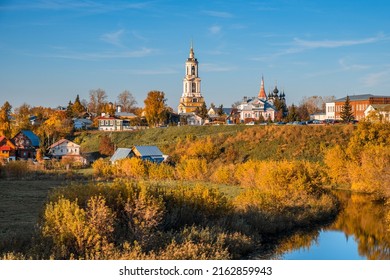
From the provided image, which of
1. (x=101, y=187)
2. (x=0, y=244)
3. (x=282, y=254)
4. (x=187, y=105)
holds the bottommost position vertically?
(x=282, y=254)

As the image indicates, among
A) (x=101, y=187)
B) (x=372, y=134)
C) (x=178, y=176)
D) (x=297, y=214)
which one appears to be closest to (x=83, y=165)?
(x=178, y=176)

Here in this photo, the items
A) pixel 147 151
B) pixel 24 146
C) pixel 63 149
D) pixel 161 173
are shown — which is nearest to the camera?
pixel 161 173

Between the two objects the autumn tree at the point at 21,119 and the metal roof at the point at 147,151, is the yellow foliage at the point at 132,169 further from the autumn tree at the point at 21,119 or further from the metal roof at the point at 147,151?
the autumn tree at the point at 21,119

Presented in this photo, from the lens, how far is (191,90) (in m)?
91.8

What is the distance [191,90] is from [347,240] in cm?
7395

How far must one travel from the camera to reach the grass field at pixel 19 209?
14.4 meters

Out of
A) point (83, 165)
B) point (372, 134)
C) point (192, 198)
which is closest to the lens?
point (192, 198)

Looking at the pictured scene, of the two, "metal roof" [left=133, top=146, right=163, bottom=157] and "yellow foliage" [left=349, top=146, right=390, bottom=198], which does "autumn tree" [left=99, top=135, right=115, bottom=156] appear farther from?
"yellow foliage" [left=349, top=146, right=390, bottom=198]

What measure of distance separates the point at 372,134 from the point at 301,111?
43.9 metres

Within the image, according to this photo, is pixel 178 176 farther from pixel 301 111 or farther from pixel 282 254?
pixel 301 111

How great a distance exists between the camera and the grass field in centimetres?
1436

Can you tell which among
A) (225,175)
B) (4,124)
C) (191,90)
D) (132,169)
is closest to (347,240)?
(225,175)

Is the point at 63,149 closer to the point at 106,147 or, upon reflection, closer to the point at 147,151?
the point at 106,147

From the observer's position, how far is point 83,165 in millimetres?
47219
